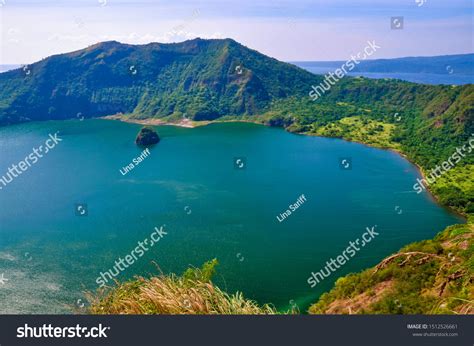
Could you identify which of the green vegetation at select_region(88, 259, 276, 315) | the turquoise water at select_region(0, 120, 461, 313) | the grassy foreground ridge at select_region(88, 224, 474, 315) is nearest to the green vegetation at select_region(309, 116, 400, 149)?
the turquoise water at select_region(0, 120, 461, 313)

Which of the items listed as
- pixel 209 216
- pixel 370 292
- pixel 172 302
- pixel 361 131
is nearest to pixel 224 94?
pixel 361 131

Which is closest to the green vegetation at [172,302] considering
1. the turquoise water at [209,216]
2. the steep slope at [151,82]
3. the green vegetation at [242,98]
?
the turquoise water at [209,216]

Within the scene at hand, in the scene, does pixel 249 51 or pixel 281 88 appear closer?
pixel 281 88

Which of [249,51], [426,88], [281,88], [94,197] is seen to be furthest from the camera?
[249,51]
